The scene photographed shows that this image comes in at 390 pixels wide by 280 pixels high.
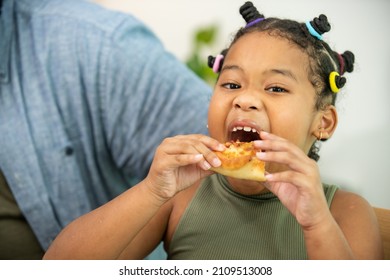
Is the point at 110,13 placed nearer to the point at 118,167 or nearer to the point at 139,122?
the point at 139,122

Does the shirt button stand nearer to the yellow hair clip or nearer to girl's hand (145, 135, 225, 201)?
girl's hand (145, 135, 225, 201)

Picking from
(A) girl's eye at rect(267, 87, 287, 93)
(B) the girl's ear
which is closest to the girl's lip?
(A) girl's eye at rect(267, 87, 287, 93)

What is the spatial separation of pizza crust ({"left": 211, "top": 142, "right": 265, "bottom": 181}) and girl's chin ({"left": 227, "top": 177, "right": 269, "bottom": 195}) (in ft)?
0.58

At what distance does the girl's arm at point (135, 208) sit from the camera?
1.00 m

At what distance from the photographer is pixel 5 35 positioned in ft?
4.67

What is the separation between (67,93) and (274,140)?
0.73 m

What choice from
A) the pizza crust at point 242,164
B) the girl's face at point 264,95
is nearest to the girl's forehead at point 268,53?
the girl's face at point 264,95

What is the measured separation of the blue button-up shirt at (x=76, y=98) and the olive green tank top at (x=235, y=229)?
0.89 feet

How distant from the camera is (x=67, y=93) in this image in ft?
4.66

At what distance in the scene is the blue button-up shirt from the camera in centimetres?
139

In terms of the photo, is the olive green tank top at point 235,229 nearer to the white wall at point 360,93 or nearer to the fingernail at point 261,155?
the fingernail at point 261,155

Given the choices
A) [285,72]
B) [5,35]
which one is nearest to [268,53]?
[285,72]
